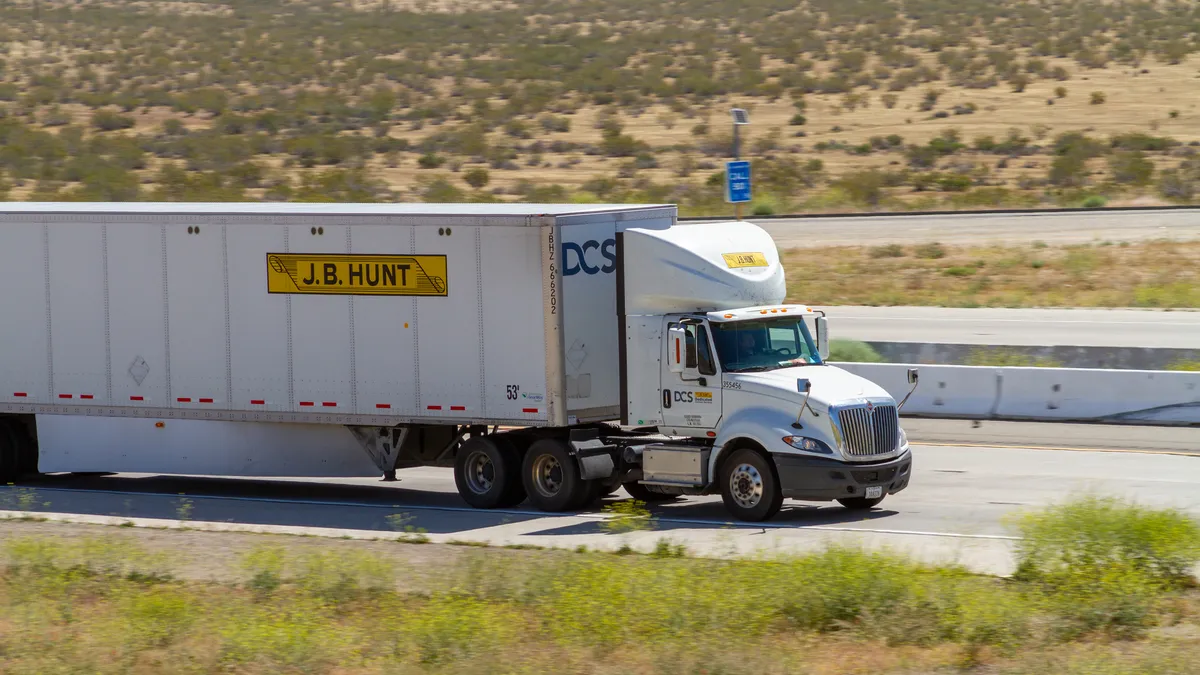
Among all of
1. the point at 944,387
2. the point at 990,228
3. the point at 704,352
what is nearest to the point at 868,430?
the point at 704,352

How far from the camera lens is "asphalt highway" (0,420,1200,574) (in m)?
15.0

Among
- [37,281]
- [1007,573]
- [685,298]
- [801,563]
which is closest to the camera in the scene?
[801,563]

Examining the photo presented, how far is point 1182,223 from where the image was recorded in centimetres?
4519

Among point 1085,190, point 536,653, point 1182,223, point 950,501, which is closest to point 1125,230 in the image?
point 1182,223

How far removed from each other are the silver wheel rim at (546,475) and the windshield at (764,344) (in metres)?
2.30

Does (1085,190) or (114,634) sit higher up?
(1085,190)

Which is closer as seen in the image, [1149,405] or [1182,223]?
[1149,405]

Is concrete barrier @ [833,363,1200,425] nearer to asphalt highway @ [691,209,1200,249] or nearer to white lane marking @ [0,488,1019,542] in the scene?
white lane marking @ [0,488,1019,542]

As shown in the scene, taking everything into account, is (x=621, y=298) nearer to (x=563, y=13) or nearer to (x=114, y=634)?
(x=114, y=634)

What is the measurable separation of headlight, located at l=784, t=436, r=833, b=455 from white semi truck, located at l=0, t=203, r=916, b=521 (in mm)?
23

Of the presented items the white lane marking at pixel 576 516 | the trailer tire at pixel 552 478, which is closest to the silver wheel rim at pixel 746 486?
the white lane marking at pixel 576 516

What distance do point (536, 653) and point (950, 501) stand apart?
27.5 feet

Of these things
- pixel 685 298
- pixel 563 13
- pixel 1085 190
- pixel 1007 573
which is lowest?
pixel 1007 573

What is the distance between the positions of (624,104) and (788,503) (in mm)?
58075
